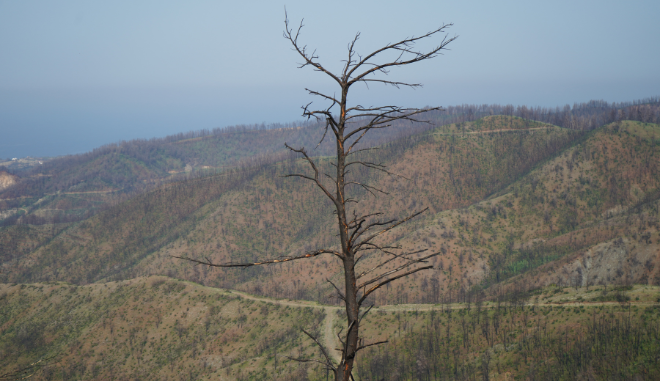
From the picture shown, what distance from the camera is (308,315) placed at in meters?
79.2

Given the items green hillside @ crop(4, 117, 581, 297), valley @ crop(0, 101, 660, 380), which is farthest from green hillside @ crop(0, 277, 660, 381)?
green hillside @ crop(4, 117, 581, 297)

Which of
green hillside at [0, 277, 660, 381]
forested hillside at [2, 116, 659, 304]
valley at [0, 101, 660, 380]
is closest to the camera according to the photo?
green hillside at [0, 277, 660, 381]

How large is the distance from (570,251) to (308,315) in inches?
2641

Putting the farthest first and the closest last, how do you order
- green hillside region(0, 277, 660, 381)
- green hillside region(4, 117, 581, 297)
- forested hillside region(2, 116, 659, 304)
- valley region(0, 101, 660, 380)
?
green hillside region(4, 117, 581, 297) < forested hillside region(2, 116, 659, 304) < valley region(0, 101, 660, 380) < green hillside region(0, 277, 660, 381)

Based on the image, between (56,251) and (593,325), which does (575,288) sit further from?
(56,251)

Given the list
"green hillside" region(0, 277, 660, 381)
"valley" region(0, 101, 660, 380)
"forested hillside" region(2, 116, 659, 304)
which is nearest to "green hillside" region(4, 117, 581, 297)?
"forested hillside" region(2, 116, 659, 304)

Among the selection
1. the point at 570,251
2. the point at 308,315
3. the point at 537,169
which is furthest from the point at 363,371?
the point at 537,169

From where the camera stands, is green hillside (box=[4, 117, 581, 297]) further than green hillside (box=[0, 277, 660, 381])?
Yes

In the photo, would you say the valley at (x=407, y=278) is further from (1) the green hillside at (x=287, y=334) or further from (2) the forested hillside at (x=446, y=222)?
(2) the forested hillside at (x=446, y=222)

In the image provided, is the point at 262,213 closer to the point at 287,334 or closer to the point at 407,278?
the point at 407,278

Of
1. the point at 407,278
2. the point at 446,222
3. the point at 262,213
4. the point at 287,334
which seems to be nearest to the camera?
the point at 287,334

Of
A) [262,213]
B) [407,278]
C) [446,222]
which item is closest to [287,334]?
[407,278]

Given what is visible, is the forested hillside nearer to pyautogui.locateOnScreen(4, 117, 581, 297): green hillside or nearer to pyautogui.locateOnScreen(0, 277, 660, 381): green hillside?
pyautogui.locateOnScreen(4, 117, 581, 297): green hillside

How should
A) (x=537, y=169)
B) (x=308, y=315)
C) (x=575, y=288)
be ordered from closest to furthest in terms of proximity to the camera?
(x=575, y=288), (x=308, y=315), (x=537, y=169)
